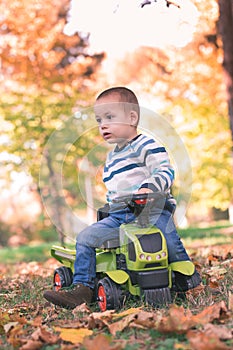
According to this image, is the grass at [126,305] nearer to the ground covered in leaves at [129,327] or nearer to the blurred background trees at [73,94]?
the ground covered in leaves at [129,327]

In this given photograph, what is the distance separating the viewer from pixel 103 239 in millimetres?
3045

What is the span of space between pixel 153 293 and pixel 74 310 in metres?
0.42

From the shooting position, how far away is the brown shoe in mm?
2898

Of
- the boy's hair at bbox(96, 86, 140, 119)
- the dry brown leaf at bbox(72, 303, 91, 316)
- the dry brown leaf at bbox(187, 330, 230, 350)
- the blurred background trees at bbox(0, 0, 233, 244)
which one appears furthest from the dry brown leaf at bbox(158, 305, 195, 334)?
the blurred background trees at bbox(0, 0, 233, 244)

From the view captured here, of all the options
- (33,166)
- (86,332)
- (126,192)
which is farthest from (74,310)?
(33,166)

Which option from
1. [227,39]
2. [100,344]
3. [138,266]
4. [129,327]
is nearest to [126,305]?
[138,266]

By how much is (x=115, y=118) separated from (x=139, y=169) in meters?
0.34

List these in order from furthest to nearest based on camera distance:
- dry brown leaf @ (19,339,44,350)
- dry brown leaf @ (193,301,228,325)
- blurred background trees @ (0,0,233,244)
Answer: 1. blurred background trees @ (0,0,233,244)
2. dry brown leaf @ (193,301,228,325)
3. dry brown leaf @ (19,339,44,350)

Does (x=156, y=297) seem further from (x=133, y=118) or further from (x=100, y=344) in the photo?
(x=133, y=118)

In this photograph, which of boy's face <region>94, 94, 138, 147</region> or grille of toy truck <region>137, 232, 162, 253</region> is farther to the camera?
boy's face <region>94, 94, 138, 147</region>

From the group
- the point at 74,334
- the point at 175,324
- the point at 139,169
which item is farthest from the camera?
the point at 139,169

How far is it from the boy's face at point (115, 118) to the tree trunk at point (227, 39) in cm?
368

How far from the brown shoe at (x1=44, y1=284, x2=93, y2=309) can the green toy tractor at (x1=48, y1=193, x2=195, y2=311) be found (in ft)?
0.21

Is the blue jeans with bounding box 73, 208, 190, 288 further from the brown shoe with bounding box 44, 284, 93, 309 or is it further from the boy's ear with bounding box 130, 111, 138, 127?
the boy's ear with bounding box 130, 111, 138, 127
